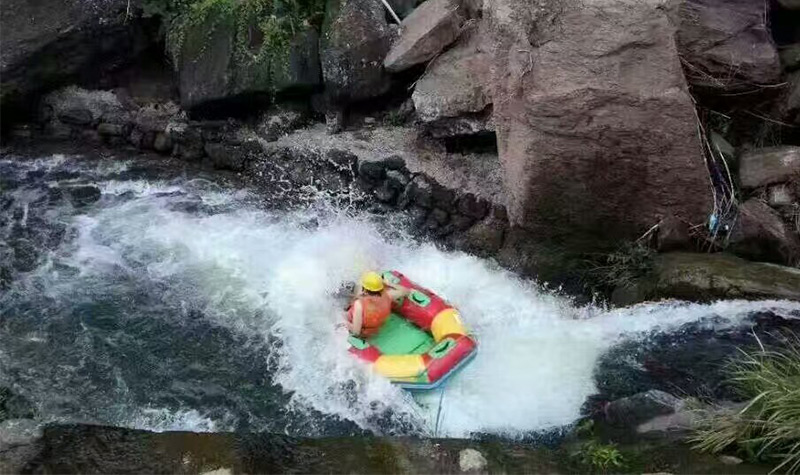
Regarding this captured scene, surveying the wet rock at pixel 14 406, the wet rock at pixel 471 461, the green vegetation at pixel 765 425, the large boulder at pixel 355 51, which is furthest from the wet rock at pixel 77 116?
the green vegetation at pixel 765 425

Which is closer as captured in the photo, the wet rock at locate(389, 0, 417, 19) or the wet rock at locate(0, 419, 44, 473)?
the wet rock at locate(0, 419, 44, 473)

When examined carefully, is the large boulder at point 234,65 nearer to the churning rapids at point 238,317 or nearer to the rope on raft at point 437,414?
the churning rapids at point 238,317

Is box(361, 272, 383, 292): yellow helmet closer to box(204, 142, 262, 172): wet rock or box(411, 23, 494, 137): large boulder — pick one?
box(411, 23, 494, 137): large boulder

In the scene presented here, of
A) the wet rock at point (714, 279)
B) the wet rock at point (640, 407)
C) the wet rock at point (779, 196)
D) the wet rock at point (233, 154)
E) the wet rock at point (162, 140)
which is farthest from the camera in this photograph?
the wet rock at point (162, 140)

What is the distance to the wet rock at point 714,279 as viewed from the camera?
18.4 ft

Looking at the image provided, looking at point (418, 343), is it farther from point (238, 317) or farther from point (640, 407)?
point (640, 407)

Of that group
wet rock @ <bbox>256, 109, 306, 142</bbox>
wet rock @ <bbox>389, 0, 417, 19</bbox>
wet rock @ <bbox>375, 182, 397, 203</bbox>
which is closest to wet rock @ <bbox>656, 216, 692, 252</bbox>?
wet rock @ <bbox>375, 182, 397, 203</bbox>

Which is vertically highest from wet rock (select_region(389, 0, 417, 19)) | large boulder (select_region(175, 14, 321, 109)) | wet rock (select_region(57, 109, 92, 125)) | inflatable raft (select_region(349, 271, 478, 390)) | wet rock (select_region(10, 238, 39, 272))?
wet rock (select_region(389, 0, 417, 19))

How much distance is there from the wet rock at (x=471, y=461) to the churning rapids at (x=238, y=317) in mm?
736

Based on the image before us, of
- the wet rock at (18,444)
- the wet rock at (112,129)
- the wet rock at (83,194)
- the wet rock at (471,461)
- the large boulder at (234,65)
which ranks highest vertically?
the large boulder at (234,65)

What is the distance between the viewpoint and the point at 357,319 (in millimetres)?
5648

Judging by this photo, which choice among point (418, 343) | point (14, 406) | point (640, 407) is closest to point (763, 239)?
point (640, 407)

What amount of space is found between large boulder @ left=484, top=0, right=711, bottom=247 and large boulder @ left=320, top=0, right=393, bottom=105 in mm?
1616

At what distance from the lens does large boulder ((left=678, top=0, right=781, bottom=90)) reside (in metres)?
6.36
